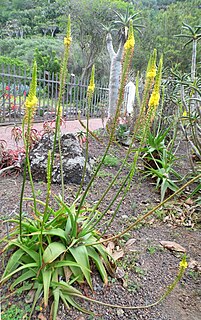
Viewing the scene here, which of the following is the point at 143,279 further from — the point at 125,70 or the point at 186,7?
the point at 186,7

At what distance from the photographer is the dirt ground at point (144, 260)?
1.61 m

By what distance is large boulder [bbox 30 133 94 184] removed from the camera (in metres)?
3.15

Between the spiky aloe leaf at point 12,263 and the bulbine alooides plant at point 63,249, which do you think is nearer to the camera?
the bulbine alooides plant at point 63,249

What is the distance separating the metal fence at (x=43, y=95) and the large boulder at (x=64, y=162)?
114 inches

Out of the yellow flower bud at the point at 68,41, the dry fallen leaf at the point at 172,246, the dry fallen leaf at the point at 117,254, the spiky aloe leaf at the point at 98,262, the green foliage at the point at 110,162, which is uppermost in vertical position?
the yellow flower bud at the point at 68,41

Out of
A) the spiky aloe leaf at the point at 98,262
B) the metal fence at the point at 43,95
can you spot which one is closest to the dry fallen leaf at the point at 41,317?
the spiky aloe leaf at the point at 98,262

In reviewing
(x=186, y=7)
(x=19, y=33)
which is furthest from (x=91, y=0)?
(x=19, y=33)

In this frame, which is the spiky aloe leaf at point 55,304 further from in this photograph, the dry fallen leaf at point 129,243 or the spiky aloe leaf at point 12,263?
the dry fallen leaf at point 129,243

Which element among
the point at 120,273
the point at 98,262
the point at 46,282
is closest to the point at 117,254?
the point at 120,273

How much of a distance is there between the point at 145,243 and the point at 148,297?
2.11ft

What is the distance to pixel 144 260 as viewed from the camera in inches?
83.7

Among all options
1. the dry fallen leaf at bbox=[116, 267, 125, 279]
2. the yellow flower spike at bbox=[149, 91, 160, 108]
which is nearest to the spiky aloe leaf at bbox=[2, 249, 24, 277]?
the dry fallen leaf at bbox=[116, 267, 125, 279]

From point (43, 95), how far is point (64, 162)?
6795mm

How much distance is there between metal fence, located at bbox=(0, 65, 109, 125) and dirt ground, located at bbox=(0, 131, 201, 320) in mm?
3539
